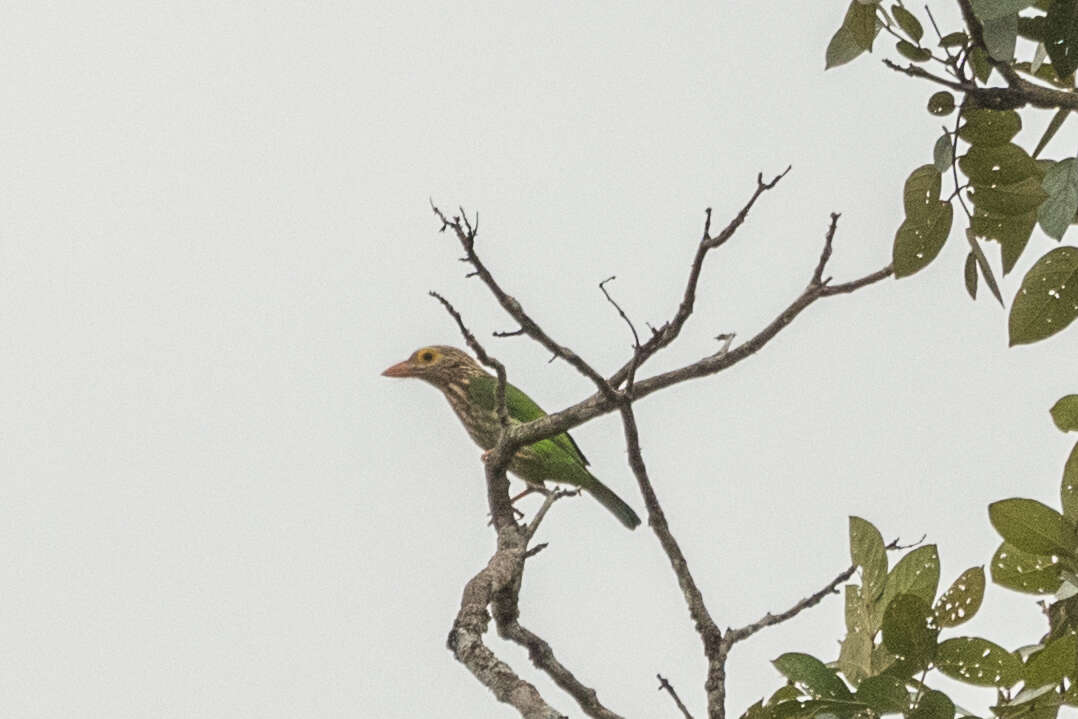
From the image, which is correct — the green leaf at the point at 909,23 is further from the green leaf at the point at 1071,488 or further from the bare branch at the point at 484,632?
the bare branch at the point at 484,632

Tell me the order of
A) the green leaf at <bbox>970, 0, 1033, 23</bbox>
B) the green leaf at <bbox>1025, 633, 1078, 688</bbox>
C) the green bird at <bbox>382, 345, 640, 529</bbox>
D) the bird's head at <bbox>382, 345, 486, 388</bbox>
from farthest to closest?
the bird's head at <bbox>382, 345, 486, 388</bbox> < the green bird at <bbox>382, 345, 640, 529</bbox> < the green leaf at <bbox>1025, 633, 1078, 688</bbox> < the green leaf at <bbox>970, 0, 1033, 23</bbox>

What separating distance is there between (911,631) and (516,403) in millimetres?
4660

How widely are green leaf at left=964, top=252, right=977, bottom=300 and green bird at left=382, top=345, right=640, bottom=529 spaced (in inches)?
130

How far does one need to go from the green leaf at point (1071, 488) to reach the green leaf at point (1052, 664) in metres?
0.27

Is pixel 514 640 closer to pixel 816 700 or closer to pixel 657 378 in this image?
pixel 657 378

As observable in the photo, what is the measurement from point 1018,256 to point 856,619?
2.12ft

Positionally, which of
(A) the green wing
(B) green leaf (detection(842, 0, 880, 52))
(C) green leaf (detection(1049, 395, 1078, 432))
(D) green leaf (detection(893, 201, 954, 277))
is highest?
(A) the green wing

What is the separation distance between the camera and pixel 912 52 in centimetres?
211

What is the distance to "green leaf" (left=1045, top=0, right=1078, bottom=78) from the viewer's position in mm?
1893

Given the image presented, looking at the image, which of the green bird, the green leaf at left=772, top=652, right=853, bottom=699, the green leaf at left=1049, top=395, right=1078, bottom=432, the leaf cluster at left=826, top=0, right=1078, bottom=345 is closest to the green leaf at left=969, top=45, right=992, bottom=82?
the leaf cluster at left=826, top=0, right=1078, bottom=345

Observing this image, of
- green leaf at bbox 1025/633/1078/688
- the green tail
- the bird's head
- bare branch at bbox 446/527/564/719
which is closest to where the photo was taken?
green leaf at bbox 1025/633/1078/688

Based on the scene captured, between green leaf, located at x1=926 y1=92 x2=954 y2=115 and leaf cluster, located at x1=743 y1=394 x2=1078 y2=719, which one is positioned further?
green leaf, located at x1=926 y1=92 x2=954 y2=115

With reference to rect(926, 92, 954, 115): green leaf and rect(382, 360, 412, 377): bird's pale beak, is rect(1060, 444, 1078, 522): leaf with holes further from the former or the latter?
rect(382, 360, 412, 377): bird's pale beak

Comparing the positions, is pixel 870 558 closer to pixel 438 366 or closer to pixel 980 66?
pixel 980 66
